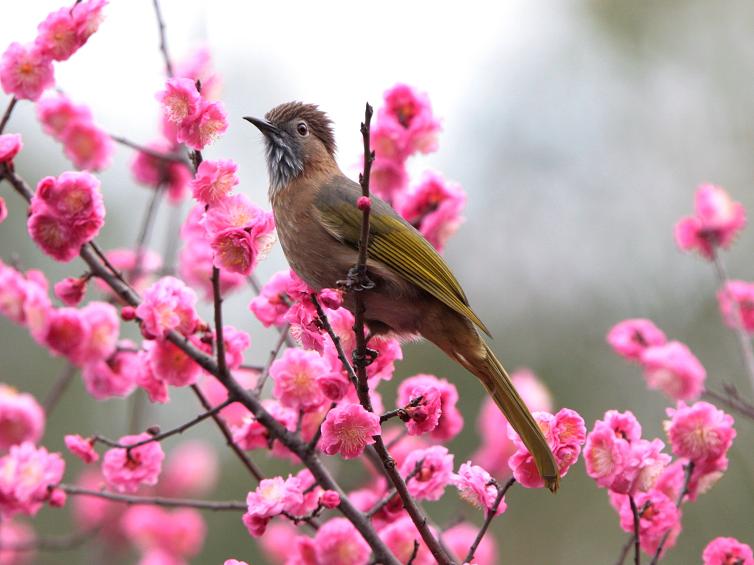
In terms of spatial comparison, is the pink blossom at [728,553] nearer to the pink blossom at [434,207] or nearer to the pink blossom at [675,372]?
the pink blossom at [675,372]

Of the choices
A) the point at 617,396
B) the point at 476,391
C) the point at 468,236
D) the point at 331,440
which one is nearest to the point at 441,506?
the point at 476,391

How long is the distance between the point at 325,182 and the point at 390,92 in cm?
51

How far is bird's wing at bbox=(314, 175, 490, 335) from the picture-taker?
2.63m

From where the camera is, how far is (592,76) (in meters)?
10.5

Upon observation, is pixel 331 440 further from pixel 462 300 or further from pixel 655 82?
pixel 655 82

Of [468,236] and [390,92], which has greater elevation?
[468,236]

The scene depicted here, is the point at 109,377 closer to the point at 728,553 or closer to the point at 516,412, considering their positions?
A: the point at 516,412

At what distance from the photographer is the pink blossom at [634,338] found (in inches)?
129

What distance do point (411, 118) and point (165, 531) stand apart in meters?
2.28

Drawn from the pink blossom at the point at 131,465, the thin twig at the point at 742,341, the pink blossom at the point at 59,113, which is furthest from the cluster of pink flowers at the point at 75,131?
the thin twig at the point at 742,341

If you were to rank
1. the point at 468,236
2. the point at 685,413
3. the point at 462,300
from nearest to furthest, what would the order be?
the point at 685,413
the point at 462,300
the point at 468,236

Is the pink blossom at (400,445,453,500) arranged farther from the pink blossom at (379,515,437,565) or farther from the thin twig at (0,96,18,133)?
the thin twig at (0,96,18,133)

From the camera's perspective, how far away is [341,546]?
2455 mm

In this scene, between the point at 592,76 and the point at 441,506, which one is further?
the point at 592,76
